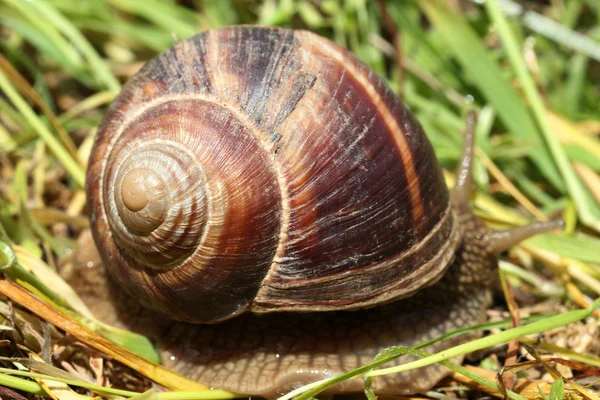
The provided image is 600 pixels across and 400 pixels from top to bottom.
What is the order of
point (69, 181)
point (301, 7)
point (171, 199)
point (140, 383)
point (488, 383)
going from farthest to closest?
point (301, 7) → point (69, 181) → point (140, 383) → point (488, 383) → point (171, 199)

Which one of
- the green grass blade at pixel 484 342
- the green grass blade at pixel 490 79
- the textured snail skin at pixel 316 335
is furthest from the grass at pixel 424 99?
the green grass blade at pixel 484 342

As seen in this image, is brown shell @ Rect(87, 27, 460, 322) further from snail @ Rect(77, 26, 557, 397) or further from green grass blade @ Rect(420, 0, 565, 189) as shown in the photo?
green grass blade @ Rect(420, 0, 565, 189)

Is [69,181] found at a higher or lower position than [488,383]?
higher

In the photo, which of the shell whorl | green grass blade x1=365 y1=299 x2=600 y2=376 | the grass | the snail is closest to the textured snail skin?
the snail

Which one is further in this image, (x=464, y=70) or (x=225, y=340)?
(x=464, y=70)

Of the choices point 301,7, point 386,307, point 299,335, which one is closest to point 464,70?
point 301,7

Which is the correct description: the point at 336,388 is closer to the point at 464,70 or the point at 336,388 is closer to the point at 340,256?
the point at 340,256

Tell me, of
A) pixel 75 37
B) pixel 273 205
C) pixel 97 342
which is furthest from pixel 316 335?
pixel 75 37
